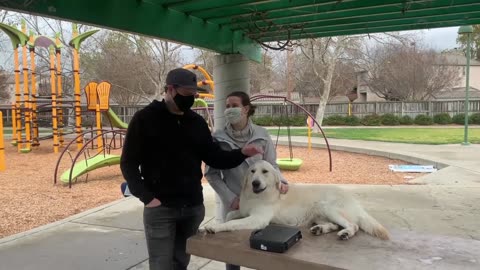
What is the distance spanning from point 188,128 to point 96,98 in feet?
42.9

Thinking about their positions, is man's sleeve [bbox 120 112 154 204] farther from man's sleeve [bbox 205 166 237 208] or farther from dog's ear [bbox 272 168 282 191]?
dog's ear [bbox 272 168 282 191]

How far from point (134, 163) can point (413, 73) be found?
129 ft

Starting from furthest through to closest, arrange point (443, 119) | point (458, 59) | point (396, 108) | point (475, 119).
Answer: point (458, 59) → point (396, 108) → point (443, 119) → point (475, 119)

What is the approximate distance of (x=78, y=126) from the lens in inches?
611

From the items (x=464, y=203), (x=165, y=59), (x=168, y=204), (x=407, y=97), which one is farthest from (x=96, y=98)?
(x=407, y=97)

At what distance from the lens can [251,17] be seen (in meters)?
4.83

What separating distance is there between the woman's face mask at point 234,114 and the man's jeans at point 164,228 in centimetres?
71

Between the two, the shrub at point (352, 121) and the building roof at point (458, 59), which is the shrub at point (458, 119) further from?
the building roof at point (458, 59)

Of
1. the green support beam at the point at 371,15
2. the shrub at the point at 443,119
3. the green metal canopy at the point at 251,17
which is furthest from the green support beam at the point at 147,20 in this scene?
the shrub at the point at 443,119

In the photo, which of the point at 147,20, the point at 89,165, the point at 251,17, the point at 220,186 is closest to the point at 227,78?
the point at 251,17

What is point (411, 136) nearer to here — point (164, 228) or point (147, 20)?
point (147, 20)

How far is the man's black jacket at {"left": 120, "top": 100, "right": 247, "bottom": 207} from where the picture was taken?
278cm

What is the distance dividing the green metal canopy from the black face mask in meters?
1.31

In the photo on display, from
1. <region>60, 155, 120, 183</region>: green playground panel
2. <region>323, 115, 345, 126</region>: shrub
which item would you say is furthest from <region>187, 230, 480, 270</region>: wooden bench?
<region>323, 115, 345, 126</region>: shrub
